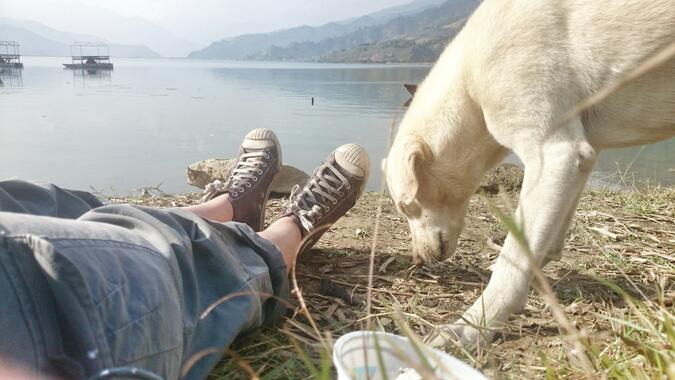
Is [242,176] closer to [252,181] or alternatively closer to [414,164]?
[252,181]

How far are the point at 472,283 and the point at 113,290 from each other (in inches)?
82.3

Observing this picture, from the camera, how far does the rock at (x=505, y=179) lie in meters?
5.30

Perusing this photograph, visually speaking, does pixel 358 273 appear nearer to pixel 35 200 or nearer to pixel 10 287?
pixel 35 200

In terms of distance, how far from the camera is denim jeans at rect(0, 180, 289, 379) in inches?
43.8

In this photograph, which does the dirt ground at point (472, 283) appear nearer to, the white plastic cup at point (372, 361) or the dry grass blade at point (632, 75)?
the white plastic cup at point (372, 361)

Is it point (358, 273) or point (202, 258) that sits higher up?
point (202, 258)

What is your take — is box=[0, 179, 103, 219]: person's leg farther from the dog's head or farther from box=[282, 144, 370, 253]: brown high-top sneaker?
the dog's head

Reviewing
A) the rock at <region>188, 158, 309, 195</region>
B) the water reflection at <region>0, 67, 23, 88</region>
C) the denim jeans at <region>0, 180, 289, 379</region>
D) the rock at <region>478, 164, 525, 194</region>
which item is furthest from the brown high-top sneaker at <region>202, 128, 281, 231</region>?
the water reflection at <region>0, 67, 23, 88</region>

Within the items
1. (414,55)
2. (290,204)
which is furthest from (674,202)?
(414,55)

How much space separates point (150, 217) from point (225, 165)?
4106 millimetres

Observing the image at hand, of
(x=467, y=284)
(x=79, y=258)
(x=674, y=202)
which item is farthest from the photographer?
(x=674, y=202)

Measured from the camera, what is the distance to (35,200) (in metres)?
2.01

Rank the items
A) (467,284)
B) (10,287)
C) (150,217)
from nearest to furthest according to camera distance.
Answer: (10,287), (150,217), (467,284)

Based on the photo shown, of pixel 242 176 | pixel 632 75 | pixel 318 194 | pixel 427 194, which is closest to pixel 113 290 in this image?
pixel 632 75
